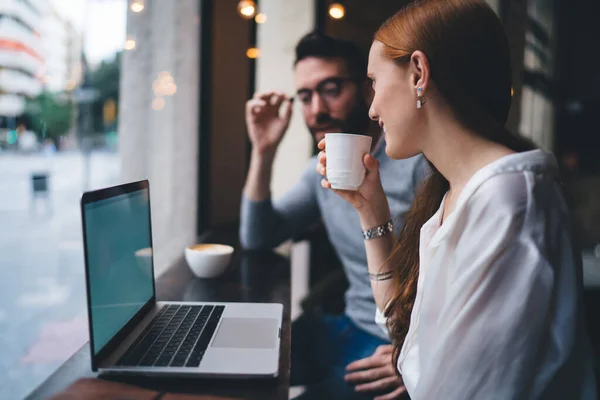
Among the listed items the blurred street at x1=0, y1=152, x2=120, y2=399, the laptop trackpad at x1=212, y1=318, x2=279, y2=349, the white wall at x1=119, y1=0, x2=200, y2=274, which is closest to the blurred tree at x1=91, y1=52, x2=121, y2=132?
the white wall at x1=119, y1=0, x2=200, y2=274

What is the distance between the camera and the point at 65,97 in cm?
119

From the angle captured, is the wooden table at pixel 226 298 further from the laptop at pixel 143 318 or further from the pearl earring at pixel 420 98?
the pearl earring at pixel 420 98

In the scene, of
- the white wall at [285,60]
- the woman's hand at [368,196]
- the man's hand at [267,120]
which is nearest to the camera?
the woman's hand at [368,196]

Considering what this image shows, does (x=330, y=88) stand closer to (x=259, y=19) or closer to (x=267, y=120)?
(x=267, y=120)

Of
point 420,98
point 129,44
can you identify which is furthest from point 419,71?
point 129,44

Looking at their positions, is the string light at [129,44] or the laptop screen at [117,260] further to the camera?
the string light at [129,44]

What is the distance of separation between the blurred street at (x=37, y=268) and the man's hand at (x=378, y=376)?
653mm

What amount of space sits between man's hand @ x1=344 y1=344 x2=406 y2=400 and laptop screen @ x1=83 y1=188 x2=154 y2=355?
21.4 inches

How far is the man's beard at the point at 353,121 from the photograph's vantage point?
5.39ft

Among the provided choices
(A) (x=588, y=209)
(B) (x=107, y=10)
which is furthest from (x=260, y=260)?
(A) (x=588, y=209)

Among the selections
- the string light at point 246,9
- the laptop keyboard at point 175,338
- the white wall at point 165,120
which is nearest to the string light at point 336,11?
the string light at point 246,9

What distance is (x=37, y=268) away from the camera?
111cm

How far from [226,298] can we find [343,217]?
54cm

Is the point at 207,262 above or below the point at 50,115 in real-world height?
below
